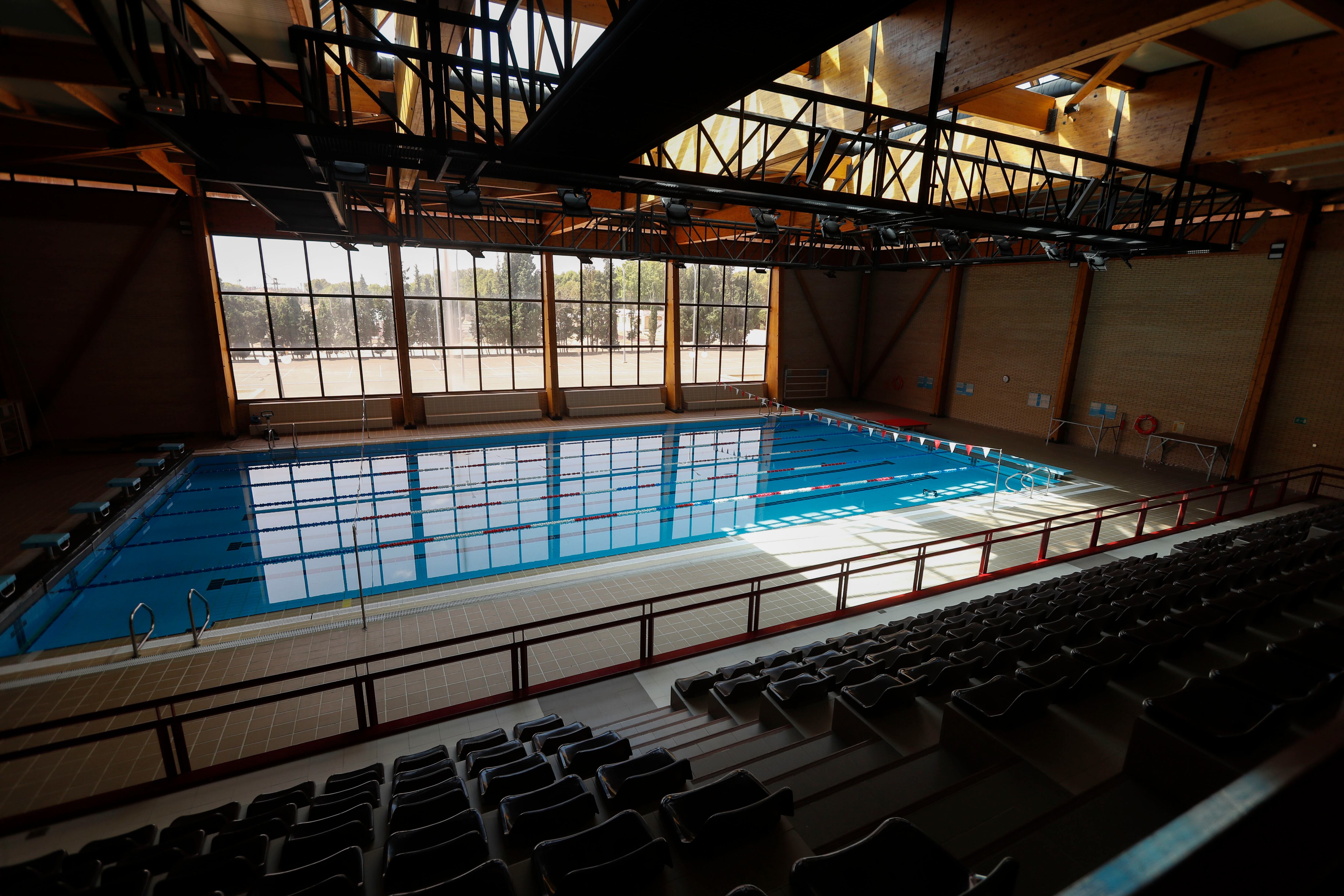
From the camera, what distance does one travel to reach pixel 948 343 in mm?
23641

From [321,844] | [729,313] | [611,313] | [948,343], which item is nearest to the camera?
[321,844]

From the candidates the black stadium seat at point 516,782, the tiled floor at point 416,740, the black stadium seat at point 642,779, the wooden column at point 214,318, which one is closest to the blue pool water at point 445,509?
the wooden column at point 214,318

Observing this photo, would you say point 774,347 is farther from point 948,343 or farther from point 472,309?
point 472,309

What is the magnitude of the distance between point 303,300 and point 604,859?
69.1 ft

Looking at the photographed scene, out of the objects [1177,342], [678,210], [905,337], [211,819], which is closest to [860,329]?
[905,337]

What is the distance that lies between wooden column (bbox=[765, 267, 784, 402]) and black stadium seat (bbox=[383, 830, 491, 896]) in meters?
24.5

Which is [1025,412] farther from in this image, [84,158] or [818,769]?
[84,158]

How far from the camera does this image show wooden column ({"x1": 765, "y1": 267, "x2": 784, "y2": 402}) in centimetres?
2575

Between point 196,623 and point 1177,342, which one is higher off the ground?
point 1177,342

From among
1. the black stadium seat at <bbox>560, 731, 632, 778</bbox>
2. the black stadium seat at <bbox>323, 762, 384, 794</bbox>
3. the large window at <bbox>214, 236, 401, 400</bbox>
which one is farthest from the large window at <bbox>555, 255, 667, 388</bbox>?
the black stadium seat at <bbox>560, 731, 632, 778</bbox>

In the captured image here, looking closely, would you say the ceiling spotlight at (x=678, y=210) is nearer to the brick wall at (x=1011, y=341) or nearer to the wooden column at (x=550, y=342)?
the wooden column at (x=550, y=342)

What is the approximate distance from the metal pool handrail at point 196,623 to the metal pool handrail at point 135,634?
0.40 meters

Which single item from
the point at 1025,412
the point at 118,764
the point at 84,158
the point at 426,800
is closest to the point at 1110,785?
the point at 426,800

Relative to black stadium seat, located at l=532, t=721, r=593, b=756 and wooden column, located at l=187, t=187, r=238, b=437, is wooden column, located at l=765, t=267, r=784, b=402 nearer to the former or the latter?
wooden column, located at l=187, t=187, r=238, b=437
